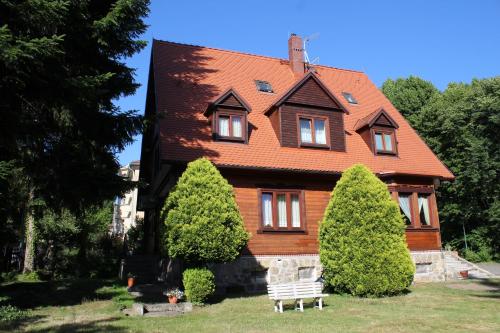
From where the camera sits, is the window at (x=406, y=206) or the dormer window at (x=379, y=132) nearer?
the window at (x=406, y=206)

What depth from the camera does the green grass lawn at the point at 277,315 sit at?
9.20 meters

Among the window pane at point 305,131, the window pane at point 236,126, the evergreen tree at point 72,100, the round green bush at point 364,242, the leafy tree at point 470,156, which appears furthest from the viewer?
the leafy tree at point 470,156

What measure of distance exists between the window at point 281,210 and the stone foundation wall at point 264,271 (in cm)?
120

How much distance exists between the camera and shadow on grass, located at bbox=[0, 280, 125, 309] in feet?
43.1

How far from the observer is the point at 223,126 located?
667 inches

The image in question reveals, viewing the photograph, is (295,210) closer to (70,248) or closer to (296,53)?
(296,53)

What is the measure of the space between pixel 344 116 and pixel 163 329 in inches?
573

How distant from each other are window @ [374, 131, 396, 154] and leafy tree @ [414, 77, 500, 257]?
1299 centimetres

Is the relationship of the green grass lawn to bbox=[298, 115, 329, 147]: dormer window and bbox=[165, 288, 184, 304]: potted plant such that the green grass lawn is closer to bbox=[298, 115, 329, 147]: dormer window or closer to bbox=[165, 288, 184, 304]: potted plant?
bbox=[165, 288, 184, 304]: potted plant

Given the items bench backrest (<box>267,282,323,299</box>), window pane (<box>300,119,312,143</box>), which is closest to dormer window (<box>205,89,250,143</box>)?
window pane (<box>300,119,312,143</box>)

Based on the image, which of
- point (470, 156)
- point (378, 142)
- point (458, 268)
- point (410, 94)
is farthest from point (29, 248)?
point (410, 94)

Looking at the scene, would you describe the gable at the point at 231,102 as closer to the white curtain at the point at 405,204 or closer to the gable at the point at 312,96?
the gable at the point at 312,96

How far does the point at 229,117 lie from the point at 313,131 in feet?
12.8

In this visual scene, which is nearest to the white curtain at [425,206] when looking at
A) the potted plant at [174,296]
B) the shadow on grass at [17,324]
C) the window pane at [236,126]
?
the window pane at [236,126]
